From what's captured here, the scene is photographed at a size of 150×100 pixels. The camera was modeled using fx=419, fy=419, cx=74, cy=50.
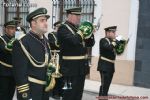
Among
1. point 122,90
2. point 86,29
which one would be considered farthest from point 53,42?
point 86,29

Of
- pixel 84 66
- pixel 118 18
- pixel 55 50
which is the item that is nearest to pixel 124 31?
pixel 118 18

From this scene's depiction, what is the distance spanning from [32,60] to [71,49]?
2095mm

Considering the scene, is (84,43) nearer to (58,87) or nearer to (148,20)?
(58,87)

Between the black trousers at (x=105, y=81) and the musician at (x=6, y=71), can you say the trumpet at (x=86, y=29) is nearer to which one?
the musician at (x=6, y=71)

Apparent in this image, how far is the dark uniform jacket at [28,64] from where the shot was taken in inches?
189

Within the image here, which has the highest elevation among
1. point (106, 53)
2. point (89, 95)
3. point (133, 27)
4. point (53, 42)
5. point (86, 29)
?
point (86, 29)

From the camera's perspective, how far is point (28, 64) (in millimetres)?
4926

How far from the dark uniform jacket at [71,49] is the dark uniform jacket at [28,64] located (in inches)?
66.2

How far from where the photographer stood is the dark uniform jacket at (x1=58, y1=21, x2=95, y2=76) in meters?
6.82

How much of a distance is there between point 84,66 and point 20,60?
2.49 meters

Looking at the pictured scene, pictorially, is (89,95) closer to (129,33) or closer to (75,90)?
(129,33)

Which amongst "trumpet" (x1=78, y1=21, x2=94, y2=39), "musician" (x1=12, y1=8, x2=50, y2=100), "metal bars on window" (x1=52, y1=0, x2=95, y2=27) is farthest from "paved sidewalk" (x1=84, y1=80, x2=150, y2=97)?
"musician" (x1=12, y1=8, x2=50, y2=100)

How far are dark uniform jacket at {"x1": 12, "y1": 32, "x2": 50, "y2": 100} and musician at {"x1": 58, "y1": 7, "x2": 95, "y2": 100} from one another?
179 cm

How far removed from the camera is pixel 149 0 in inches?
435
